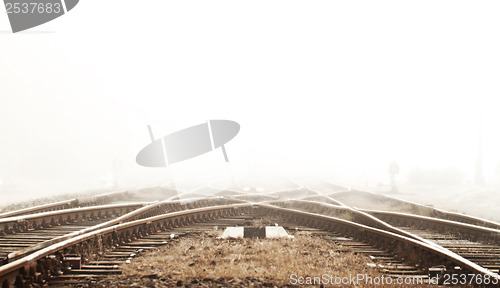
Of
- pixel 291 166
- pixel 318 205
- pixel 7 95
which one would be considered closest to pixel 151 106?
pixel 7 95

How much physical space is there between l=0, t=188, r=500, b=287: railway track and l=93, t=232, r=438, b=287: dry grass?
1.27 feet

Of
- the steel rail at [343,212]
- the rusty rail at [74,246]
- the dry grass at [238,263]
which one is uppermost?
the rusty rail at [74,246]

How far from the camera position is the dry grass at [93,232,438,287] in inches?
190

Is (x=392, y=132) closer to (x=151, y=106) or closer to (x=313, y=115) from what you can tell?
(x=313, y=115)

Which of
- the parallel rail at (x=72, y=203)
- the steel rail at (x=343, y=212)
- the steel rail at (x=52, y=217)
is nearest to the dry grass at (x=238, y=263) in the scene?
the steel rail at (x=343, y=212)

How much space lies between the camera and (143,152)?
9680 millimetres

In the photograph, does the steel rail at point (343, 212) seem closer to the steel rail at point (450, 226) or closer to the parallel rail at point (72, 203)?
the steel rail at point (450, 226)

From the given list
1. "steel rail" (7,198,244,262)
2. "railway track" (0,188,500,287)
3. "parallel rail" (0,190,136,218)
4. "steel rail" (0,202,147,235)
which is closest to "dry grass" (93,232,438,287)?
"railway track" (0,188,500,287)

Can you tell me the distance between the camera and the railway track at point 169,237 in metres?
5.07

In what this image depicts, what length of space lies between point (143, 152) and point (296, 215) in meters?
4.41

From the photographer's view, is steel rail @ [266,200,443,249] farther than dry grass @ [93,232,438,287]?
Yes

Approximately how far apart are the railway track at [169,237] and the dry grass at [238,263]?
386 millimetres

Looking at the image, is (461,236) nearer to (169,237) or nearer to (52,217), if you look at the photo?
(169,237)

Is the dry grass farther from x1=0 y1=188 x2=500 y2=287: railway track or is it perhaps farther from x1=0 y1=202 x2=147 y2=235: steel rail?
x1=0 y1=202 x2=147 y2=235: steel rail
